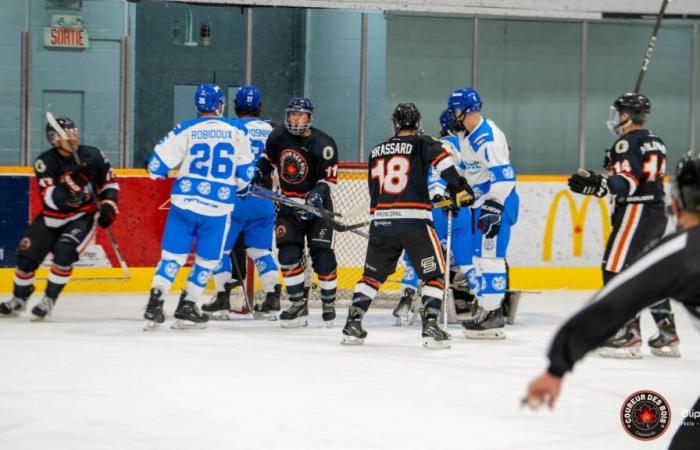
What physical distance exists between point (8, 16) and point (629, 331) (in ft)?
19.4

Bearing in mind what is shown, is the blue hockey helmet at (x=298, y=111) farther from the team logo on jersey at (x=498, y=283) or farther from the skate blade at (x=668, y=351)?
the skate blade at (x=668, y=351)

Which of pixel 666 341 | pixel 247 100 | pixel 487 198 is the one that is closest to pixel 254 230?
pixel 247 100

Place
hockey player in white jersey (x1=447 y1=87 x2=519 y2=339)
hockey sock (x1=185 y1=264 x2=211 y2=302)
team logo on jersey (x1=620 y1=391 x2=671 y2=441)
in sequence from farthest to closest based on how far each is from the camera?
hockey sock (x1=185 y1=264 x2=211 y2=302)
hockey player in white jersey (x1=447 y1=87 x2=519 y2=339)
team logo on jersey (x1=620 y1=391 x2=671 y2=441)

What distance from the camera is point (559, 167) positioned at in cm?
1055

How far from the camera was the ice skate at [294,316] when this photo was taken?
23.3 ft

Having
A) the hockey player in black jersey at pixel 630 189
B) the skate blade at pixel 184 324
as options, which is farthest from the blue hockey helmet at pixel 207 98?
the hockey player in black jersey at pixel 630 189

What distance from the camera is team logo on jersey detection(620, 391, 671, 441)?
13.0 ft

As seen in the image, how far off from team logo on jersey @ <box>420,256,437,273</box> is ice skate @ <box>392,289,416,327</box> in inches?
54.0

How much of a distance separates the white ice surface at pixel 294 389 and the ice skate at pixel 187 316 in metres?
0.15

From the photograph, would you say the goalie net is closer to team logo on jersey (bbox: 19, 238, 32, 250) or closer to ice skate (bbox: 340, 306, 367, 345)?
team logo on jersey (bbox: 19, 238, 32, 250)

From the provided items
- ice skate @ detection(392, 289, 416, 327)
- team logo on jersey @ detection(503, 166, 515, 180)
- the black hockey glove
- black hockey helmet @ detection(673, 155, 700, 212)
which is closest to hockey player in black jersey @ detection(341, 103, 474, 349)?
the black hockey glove

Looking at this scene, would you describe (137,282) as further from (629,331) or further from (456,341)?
(629,331)

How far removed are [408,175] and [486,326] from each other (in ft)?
3.65

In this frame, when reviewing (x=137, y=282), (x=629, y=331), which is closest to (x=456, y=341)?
(x=629, y=331)
